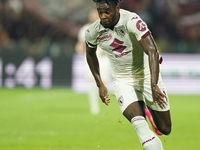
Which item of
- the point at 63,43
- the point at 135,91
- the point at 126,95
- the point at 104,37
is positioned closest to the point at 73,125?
the point at 135,91

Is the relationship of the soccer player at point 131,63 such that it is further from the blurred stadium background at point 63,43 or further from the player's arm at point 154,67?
the blurred stadium background at point 63,43

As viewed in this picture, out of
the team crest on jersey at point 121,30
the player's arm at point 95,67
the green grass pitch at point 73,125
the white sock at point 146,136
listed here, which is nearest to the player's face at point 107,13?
the team crest on jersey at point 121,30

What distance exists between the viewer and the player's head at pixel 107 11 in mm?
5181

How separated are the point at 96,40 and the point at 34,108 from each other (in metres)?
7.80

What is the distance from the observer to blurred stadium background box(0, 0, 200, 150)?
17.6 metres

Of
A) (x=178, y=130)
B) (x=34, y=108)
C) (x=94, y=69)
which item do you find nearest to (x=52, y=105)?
(x=34, y=108)

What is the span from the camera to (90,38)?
18.8 ft

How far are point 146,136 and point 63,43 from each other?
14831 mm

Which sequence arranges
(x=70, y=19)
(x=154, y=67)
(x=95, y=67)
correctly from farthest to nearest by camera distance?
(x=70, y=19)
(x=95, y=67)
(x=154, y=67)

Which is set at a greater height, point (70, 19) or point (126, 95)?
point (126, 95)

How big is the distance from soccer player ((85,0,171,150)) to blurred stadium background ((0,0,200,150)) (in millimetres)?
6016

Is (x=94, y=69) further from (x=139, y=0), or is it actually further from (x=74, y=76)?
(x=139, y=0)

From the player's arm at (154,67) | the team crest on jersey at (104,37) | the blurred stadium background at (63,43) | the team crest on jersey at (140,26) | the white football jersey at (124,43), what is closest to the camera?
the player's arm at (154,67)

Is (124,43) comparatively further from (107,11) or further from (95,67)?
(95,67)
